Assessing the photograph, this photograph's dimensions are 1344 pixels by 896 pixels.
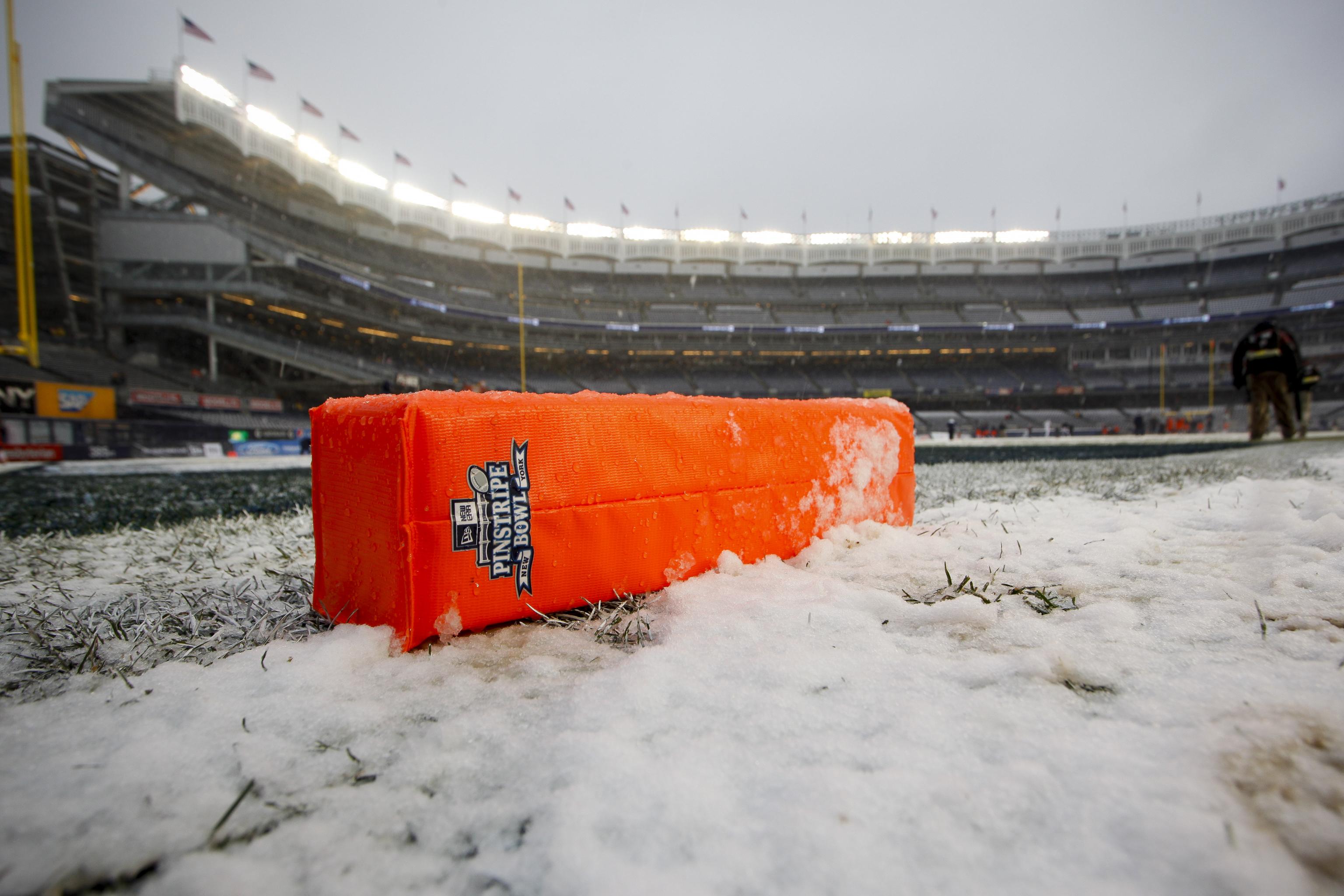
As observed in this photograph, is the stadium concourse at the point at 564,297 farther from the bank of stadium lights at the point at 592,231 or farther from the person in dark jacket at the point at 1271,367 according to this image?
the person in dark jacket at the point at 1271,367

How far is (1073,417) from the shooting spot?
32281 mm

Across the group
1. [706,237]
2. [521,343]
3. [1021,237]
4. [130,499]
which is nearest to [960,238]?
[1021,237]

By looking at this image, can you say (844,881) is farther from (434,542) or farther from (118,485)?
(118,485)

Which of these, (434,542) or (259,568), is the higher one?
(434,542)

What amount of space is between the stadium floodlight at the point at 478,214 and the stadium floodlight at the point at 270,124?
324 inches

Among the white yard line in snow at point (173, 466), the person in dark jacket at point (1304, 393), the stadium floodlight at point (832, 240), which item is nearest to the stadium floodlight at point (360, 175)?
the white yard line in snow at point (173, 466)

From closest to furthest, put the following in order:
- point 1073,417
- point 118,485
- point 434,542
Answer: point 434,542, point 118,485, point 1073,417

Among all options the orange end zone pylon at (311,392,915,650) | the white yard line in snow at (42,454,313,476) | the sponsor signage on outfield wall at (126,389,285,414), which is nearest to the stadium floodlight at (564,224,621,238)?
the sponsor signage on outfield wall at (126,389,285,414)

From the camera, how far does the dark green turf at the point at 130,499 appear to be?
3.51 meters

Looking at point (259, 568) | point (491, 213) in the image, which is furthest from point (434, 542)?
point (491, 213)

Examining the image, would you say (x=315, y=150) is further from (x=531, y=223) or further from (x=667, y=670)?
(x=667, y=670)

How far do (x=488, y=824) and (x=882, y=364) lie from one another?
3884 cm

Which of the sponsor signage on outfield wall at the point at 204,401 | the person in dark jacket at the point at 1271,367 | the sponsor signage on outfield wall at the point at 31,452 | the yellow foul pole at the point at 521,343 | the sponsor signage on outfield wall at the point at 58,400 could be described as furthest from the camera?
the yellow foul pole at the point at 521,343

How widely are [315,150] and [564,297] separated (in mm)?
14774
